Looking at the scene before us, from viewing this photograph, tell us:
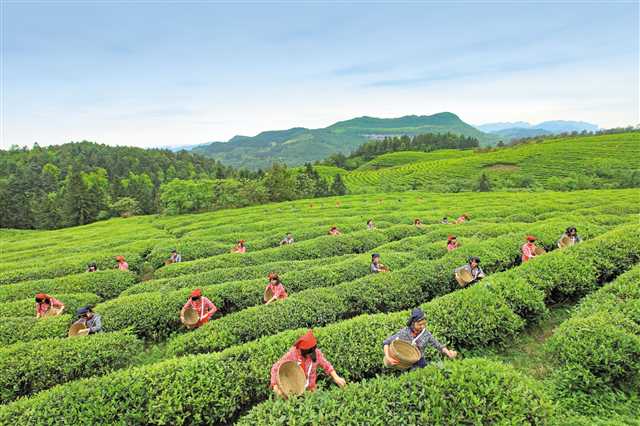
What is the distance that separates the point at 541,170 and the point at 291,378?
253 ft

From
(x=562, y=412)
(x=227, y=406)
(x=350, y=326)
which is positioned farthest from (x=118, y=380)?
(x=562, y=412)

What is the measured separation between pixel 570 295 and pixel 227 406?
1024 cm

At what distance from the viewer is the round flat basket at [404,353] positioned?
5.43 m

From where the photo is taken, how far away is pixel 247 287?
1131 centimetres

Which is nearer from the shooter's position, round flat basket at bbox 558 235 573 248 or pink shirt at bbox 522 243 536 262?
pink shirt at bbox 522 243 536 262

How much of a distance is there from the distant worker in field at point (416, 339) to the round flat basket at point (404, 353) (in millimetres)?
40

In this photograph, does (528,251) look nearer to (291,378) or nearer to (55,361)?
(291,378)

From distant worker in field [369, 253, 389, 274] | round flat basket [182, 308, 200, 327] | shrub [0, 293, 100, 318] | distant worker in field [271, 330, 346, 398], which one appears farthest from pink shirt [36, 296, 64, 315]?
distant worker in field [369, 253, 389, 274]

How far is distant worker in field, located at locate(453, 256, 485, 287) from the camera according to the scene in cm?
996

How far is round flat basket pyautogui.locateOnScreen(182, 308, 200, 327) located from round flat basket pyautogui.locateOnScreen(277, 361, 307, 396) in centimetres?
501

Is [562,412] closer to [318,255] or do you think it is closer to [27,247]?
[318,255]

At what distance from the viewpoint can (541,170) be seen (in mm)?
65375

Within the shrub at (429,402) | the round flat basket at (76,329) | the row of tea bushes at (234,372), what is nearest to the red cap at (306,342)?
the shrub at (429,402)

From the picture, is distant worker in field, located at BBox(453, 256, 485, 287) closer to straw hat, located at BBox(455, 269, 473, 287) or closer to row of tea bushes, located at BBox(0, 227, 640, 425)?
straw hat, located at BBox(455, 269, 473, 287)
